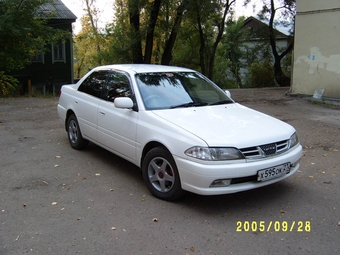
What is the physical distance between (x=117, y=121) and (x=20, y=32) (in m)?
13.1

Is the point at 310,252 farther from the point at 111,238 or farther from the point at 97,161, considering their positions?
the point at 97,161

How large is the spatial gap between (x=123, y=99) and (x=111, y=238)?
2.00 m

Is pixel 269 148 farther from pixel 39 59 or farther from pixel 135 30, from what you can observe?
pixel 39 59

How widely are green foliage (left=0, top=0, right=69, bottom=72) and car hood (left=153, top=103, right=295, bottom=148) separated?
1346 cm

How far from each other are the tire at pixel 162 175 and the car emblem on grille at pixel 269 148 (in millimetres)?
1039

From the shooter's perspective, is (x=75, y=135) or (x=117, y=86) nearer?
(x=117, y=86)

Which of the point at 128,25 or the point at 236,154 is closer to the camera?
the point at 236,154

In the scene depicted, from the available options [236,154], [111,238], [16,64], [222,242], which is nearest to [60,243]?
[111,238]

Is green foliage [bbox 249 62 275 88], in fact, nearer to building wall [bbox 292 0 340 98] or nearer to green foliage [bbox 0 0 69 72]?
building wall [bbox 292 0 340 98]

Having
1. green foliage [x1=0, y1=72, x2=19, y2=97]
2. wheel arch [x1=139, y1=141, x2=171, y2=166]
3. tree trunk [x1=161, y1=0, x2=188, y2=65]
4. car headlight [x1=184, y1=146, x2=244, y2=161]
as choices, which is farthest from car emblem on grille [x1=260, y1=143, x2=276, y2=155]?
green foliage [x1=0, y1=72, x2=19, y2=97]

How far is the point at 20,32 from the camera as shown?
1614 cm

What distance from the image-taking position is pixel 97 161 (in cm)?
610

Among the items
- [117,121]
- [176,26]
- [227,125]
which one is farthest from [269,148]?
[176,26]

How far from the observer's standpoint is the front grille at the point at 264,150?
159 inches
